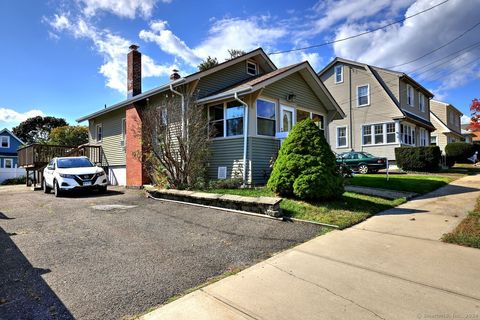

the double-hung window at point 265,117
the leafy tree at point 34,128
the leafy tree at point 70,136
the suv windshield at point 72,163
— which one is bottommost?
the suv windshield at point 72,163

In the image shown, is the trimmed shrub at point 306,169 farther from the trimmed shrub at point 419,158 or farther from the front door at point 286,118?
the trimmed shrub at point 419,158

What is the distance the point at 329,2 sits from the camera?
43.7ft

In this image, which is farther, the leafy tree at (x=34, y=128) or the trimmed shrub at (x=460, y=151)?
the leafy tree at (x=34, y=128)

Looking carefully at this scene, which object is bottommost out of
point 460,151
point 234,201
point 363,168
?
point 234,201

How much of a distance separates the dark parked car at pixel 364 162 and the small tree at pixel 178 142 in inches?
428

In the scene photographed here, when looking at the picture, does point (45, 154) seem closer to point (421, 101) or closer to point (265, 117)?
point (265, 117)

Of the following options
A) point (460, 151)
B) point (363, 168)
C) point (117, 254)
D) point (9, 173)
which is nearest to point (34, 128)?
point (9, 173)

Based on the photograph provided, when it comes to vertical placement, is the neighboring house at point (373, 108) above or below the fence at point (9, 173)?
above

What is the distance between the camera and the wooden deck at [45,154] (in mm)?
16719

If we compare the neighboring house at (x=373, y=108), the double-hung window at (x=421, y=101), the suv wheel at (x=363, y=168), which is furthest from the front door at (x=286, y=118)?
the double-hung window at (x=421, y=101)

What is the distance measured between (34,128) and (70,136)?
2015cm

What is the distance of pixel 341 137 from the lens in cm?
2577

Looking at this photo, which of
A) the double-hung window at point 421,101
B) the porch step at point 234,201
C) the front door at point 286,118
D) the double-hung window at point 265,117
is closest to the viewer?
the porch step at point 234,201

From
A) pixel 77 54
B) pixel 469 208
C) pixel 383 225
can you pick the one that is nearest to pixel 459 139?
pixel 469 208
